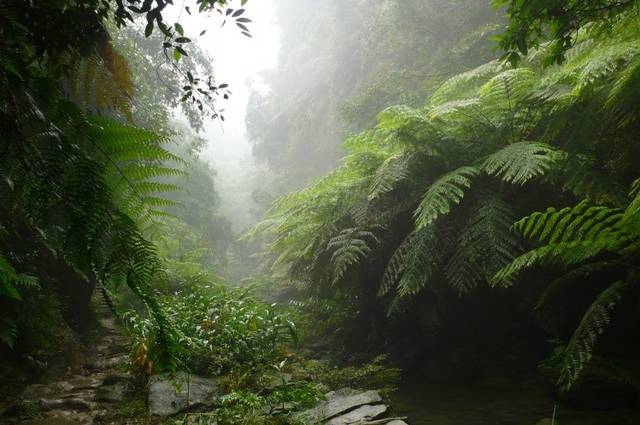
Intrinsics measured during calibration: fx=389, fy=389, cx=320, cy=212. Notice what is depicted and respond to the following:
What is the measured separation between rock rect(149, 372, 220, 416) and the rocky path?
1.08 feet

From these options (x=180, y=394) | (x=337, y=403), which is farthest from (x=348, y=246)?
(x=180, y=394)

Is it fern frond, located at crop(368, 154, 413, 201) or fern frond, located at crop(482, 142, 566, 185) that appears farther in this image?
fern frond, located at crop(368, 154, 413, 201)

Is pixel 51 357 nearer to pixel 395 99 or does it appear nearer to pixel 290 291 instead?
pixel 290 291

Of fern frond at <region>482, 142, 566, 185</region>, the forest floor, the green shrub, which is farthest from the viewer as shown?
the green shrub

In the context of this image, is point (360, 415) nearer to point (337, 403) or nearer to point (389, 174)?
point (337, 403)

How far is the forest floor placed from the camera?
2.60m

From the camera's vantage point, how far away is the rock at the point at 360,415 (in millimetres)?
2238

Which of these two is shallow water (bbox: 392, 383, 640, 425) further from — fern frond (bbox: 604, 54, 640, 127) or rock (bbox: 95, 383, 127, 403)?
rock (bbox: 95, 383, 127, 403)

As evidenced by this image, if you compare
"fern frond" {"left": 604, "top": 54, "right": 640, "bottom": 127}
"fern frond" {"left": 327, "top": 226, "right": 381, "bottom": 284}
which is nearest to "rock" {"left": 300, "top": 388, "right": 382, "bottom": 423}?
"fern frond" {"left": 327, "top": 226, "right": 381, "bottom": 284}

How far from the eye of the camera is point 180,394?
2588 millimetres

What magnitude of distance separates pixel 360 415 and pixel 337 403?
27cm

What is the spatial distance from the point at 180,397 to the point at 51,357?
172 centimetres

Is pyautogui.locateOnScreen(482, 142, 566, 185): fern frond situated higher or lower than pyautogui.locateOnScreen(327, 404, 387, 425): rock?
higher

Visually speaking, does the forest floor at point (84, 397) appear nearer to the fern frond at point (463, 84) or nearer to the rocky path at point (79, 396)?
the rocky path at point (79, 396)
